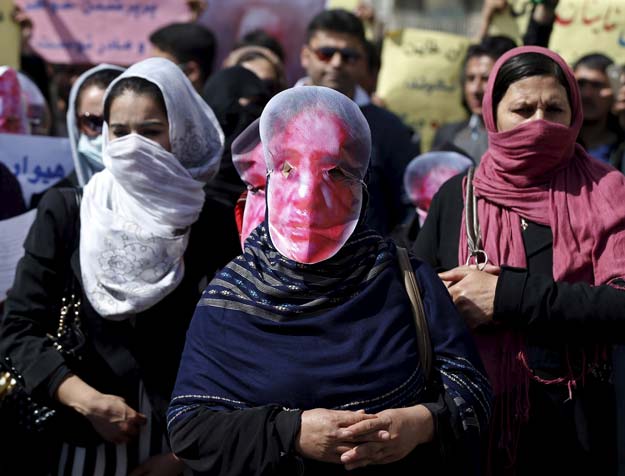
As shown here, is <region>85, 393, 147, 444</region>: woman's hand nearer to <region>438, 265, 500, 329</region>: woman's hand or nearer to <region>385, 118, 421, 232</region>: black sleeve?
<region>438, 265, 500, 329</region>: woman's hand

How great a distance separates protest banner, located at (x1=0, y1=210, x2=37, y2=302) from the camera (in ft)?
11.4

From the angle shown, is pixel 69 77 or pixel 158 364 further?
pixel 69 77

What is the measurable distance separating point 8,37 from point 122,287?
333 centimetres

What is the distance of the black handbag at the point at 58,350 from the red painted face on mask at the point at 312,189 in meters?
0.85

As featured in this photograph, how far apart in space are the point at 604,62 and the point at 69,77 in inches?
129

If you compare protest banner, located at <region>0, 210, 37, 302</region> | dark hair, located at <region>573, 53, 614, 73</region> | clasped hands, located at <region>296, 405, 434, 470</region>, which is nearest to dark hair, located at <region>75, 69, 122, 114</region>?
protest banner, located at <region>0, 210, 37, 302</region>

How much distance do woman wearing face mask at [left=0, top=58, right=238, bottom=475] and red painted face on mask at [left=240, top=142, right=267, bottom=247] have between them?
8.4 inches

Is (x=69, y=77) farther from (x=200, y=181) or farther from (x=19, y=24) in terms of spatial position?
(x=200, y=181)

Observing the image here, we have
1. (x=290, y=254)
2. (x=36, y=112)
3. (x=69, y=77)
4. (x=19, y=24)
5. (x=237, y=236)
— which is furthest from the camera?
(x=69, y=77)

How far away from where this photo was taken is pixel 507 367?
271 cm

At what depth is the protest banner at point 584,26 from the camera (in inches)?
226

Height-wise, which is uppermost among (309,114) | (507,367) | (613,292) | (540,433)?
(309,114)

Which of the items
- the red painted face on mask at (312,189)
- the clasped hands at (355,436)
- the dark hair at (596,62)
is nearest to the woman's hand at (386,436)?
the clasped hands at (355,436)

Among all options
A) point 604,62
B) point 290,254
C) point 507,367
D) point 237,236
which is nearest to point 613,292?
point 507,367
